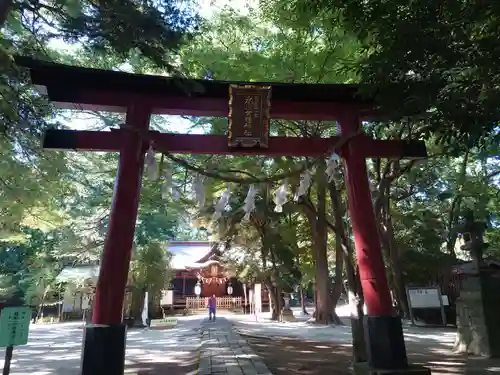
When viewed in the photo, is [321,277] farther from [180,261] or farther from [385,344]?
[180,261]

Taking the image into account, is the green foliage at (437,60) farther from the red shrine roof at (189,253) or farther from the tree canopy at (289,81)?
the red shrine roof at (189,253)

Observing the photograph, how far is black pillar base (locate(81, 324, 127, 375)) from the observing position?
17.1ft

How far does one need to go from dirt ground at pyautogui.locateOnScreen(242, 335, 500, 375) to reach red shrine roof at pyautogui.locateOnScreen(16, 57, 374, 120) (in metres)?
4.66

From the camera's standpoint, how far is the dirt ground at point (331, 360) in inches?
281

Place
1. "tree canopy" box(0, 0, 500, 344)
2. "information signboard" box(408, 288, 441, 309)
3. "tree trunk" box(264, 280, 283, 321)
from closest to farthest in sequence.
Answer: "tree canopy" box(0, 0, 500, 344) < "information signboard" box(408, 288, 441, 309) < "tree trunk" box(264, 280, 283, 321)

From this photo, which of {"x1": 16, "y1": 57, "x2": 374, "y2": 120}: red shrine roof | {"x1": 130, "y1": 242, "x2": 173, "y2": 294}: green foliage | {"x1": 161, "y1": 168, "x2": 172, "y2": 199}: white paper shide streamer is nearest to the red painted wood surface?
{"x1": 161, "y1": 168, "x2": 172, "y2": 199}: white paper shide streamer

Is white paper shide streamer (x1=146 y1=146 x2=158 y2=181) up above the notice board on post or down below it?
above

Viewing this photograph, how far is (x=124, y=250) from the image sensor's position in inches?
225

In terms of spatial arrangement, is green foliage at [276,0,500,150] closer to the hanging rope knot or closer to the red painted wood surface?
the hanging rope knot

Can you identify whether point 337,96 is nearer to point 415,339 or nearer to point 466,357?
point 466,357

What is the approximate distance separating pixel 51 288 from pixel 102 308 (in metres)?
23.4

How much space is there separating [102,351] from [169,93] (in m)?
4.03

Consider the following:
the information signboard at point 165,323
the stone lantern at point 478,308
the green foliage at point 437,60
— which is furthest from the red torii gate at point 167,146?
the information signboard at point 165,323

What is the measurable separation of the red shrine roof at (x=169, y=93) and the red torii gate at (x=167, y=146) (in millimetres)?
16
